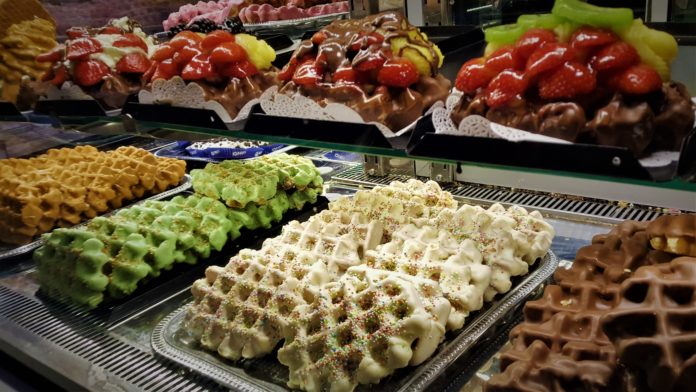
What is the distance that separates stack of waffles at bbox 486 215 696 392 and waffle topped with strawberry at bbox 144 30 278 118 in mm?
1162

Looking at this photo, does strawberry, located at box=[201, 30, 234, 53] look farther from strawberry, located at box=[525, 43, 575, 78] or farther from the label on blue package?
the label on blue package

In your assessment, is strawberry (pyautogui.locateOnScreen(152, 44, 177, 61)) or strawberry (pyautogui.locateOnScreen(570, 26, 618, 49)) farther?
strawberry (pyautogui.locateOnScreen(152, 44, 177, 61))

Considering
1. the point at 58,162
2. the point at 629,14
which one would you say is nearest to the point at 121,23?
the point at 58,162

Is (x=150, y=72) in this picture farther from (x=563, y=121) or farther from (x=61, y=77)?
(x=563, y=121)

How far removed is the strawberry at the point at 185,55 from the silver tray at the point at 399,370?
93cm

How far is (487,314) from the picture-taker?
185cm

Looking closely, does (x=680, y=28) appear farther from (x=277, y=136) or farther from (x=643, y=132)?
(x=277, y=136)

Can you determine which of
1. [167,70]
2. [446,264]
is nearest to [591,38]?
[446,264]

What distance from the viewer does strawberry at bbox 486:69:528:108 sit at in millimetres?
1375

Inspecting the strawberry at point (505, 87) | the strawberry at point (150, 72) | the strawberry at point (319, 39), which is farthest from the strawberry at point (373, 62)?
the strawberry at point (150, 72)

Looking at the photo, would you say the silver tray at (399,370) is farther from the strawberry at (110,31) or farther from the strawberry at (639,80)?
the strawberry at (110,31)

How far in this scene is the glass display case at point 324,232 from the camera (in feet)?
5.08

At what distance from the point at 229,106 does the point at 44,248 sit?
1142mm

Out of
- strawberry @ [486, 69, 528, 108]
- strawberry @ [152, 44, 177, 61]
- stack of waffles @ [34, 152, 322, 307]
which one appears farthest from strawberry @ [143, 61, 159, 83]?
strawberry @ [486, 69, 528, 108]
